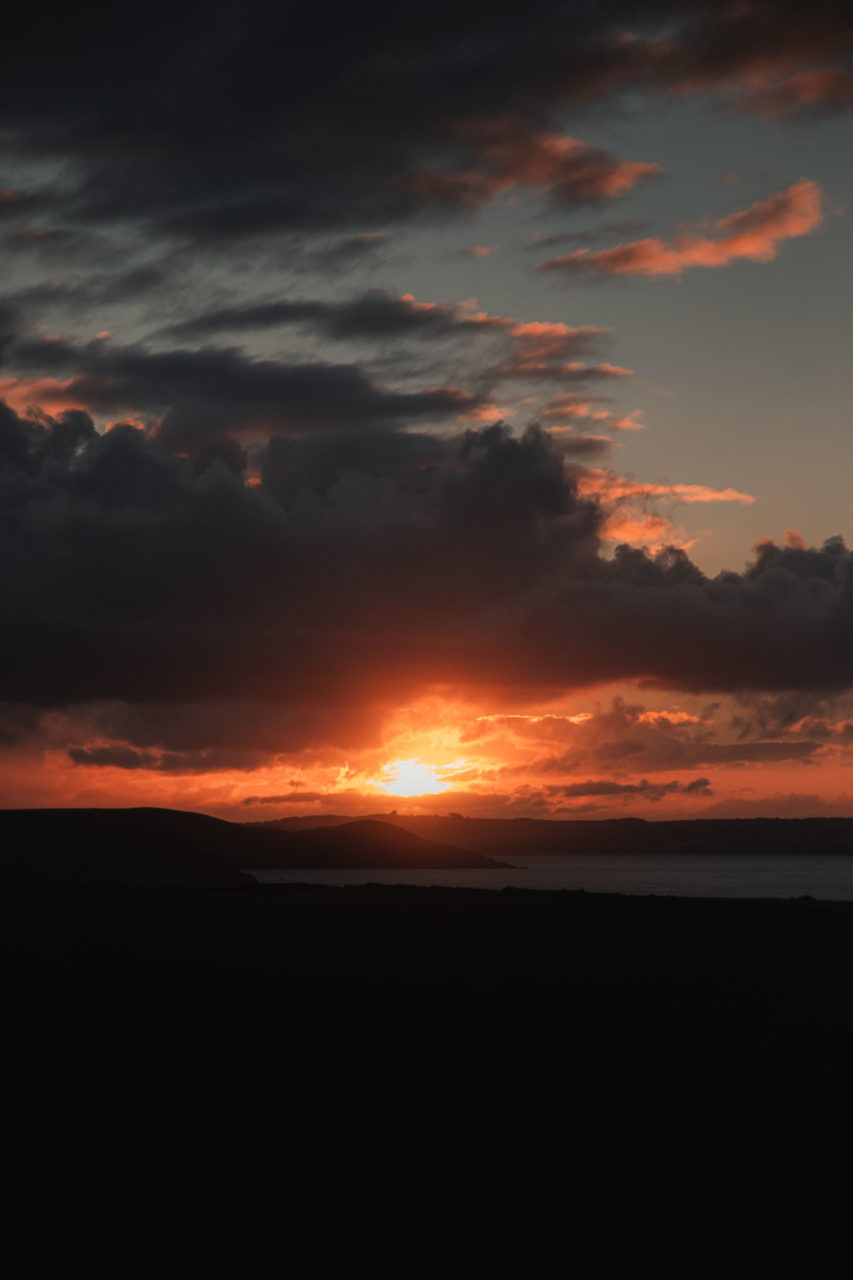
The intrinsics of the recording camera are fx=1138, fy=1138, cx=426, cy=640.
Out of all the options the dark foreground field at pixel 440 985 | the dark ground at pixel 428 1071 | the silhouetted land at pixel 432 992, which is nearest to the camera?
the dark ground at pixel 428 1071

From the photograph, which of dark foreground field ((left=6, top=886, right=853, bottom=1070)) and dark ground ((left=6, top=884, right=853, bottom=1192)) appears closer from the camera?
dark ground ((left=6, top=884, right=853, bottom=1192))

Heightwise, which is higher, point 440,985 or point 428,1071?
point 428,1071

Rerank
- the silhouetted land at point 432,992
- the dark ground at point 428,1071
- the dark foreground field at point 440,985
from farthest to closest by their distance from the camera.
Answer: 1. the dark foreground field at point 440,985
2. the silhouetted land at point 432,992
3. the dark ground at point 428,1071

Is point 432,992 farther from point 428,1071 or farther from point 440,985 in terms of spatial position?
point 428,1071

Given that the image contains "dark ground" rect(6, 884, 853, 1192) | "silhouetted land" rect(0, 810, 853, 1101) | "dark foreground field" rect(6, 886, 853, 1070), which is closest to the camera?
"dark ground" rect(6, 884, 853, 1192)

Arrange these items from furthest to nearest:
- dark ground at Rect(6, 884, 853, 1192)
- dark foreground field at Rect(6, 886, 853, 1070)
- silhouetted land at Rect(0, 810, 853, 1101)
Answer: dark foreground field at Rect(6, 886, 853, 1070) < silhouetted land at Rect(0, 810, 853, 1101) < dark ground at Rect(6, 884, 853, 1192)

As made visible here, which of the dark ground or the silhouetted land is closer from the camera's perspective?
the dark ground

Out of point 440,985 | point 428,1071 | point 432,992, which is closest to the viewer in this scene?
point 428,1071

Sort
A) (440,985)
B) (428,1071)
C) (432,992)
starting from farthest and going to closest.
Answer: (440,985) < (432,992) < (428,1071)

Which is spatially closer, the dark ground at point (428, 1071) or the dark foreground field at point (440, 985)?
the dark ground at point (428, 1071)

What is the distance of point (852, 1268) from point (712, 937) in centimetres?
3848

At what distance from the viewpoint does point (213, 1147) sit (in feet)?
56.0

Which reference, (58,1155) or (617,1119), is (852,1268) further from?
(58,1155)

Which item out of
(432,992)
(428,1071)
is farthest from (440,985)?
(428,1071)
